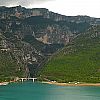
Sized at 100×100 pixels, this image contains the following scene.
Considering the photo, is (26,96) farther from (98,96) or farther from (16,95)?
(98,96)

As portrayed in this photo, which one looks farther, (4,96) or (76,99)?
(4,96)

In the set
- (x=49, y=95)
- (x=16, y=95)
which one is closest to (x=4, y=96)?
(x=16, y=95)

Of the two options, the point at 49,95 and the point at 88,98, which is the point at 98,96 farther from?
the point at 49,95

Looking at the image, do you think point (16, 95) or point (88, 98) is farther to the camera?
point (16, 95)

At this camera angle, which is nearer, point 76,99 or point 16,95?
point 76,99

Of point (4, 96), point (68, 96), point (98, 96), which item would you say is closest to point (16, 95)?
point (4, 96)

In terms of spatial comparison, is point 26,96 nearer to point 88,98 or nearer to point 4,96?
point 4,96

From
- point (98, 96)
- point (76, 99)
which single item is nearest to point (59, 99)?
point (76, 99)
